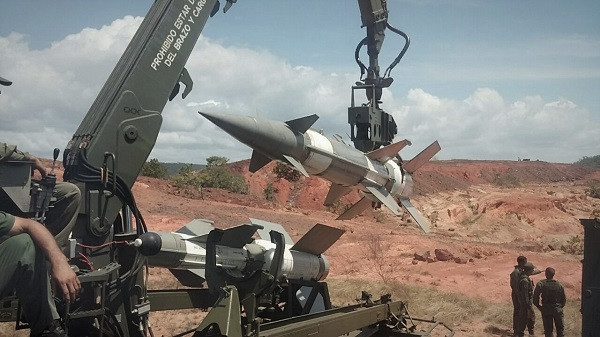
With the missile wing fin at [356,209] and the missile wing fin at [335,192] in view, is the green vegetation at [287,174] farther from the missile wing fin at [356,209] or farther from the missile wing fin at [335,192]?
the missile wing fin at [335,192]

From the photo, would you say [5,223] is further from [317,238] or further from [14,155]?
[317,238]

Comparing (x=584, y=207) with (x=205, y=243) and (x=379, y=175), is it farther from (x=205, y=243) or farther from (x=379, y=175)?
(x=205, y=243)

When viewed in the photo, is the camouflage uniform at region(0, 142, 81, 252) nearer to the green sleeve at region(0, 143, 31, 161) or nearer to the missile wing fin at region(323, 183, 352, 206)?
the green sleeve at region(0, 143, 31, 161)

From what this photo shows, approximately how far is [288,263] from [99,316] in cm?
262

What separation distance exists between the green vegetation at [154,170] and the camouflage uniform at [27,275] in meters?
27.4

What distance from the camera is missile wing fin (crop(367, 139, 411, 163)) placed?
889cm

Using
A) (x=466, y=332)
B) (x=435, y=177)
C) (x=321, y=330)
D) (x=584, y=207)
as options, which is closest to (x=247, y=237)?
(x=321, y=330)

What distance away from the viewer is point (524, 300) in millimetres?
9352

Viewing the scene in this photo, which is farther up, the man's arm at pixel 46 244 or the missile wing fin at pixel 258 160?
the missile wing fin at pixel 258 160

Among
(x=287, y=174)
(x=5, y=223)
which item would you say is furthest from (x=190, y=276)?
(x=287, y=174)

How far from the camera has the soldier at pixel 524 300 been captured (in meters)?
9.33

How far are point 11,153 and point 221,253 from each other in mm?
2373

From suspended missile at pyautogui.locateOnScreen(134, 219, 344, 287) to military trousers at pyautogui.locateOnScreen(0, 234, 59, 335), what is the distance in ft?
4.16

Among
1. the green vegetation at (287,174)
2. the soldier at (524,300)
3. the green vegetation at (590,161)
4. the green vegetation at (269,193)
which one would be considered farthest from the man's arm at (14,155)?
the green vegetation at (590,161)
